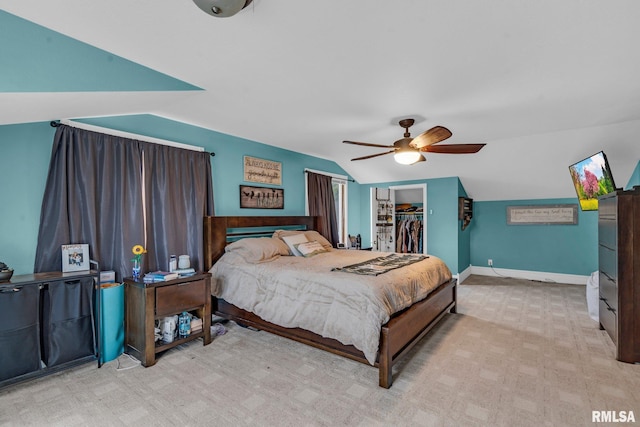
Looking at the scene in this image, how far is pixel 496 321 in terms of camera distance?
3688mm

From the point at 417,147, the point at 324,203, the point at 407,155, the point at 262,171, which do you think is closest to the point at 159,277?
the point at 262,171

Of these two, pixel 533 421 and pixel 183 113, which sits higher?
pixel 183 113

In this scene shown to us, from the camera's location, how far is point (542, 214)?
5.91m

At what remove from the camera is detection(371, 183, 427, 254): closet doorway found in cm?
642

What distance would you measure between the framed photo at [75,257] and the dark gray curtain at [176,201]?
623mm

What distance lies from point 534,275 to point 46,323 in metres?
7.42

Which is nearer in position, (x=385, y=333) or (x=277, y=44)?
(x=277, y=44)

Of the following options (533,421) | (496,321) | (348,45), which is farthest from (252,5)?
(496,321)

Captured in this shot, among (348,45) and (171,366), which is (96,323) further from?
A: (348,45)

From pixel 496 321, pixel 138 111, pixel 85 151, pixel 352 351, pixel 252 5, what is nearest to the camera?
pixel 252 5

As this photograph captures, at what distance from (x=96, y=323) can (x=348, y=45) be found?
9.85 feet

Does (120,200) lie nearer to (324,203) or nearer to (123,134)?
(123,134)

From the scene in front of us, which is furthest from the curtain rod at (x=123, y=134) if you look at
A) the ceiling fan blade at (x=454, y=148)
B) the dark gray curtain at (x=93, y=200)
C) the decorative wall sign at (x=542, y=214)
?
the decorative wall sign at (x=542, y=214)

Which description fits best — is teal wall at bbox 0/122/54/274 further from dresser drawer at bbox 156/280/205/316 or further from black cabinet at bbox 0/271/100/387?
dresser drawer at bbox 156/280/205/316
